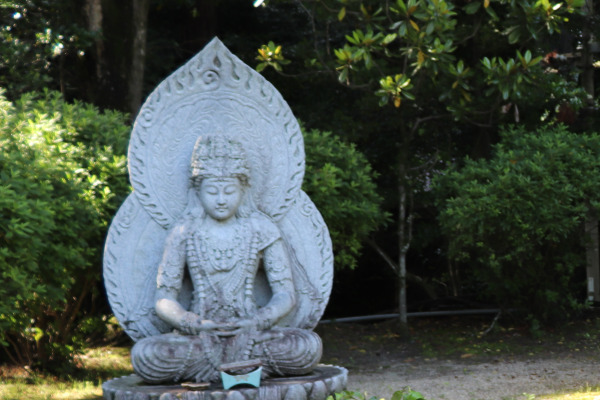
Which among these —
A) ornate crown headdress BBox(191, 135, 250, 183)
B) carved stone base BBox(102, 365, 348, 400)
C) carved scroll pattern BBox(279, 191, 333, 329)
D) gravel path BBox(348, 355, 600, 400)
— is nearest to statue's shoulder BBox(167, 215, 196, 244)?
ornate crown headdress BBox(191, 135, 250, 183)

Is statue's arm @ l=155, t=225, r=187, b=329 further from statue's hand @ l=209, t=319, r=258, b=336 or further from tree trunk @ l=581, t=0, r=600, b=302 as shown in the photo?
tree trunk @ l=581, t=0, r=600, b=302

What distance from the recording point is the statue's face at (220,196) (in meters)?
5.47

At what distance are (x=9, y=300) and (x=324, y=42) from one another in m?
5.18

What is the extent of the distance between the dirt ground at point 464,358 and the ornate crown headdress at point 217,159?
2.26 meters

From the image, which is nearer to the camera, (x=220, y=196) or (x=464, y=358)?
(x=220, y=196)

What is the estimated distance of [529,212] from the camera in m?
7.82

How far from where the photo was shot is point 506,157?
812 centimetres

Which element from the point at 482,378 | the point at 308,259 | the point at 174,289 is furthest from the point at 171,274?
the point at 482,378

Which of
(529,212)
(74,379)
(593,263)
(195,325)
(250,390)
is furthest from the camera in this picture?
(593,263)

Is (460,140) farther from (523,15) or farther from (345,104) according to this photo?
(523,15)

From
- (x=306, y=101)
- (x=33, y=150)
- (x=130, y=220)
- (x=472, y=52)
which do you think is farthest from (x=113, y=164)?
(x=472, y=52)

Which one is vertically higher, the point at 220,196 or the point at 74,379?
the point at 220,196

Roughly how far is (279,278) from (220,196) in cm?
64

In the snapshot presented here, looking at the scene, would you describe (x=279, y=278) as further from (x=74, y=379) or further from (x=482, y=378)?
(x=74, y=379)
